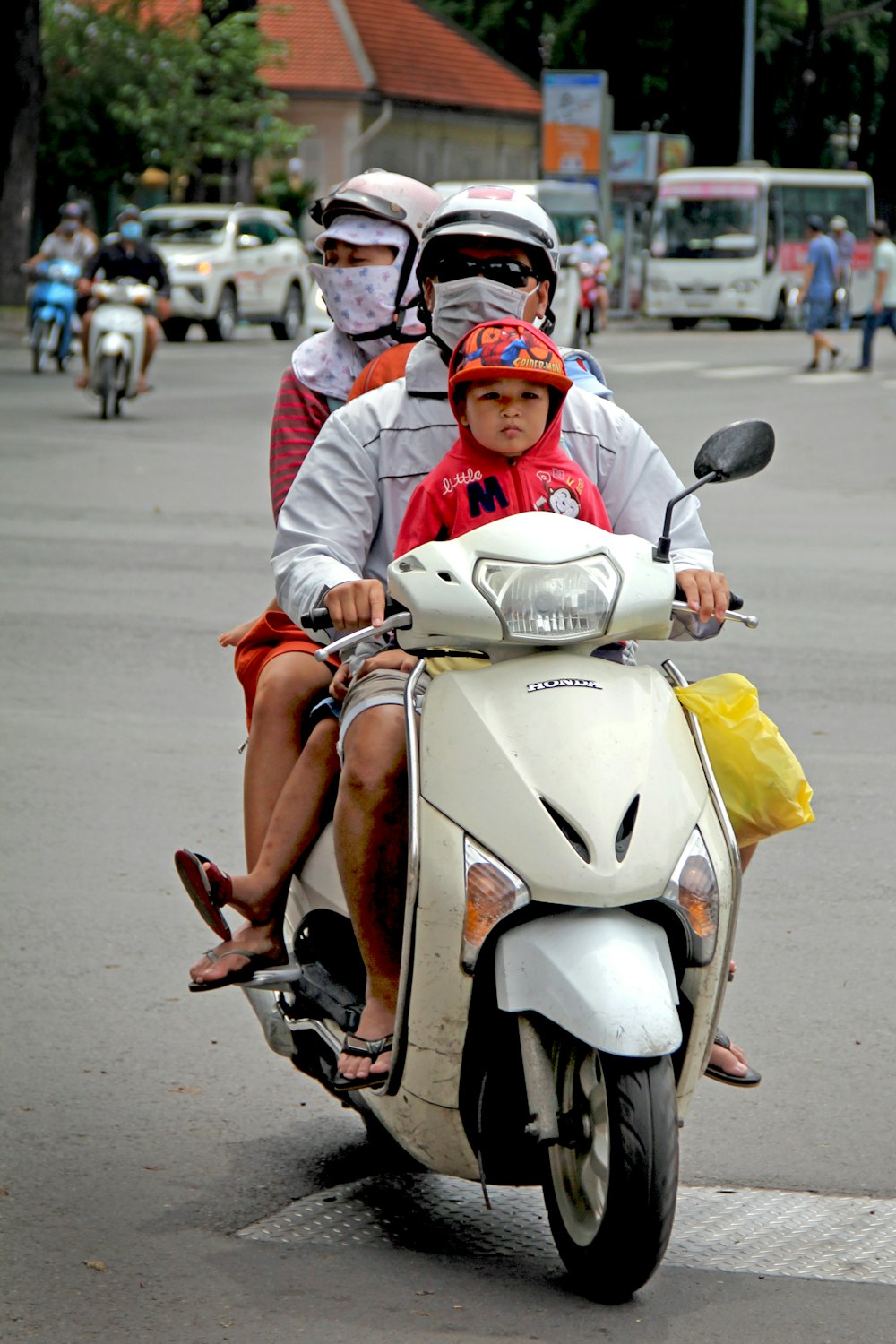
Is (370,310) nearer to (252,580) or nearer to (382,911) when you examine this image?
(382,911)

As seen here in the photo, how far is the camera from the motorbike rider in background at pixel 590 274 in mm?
36125

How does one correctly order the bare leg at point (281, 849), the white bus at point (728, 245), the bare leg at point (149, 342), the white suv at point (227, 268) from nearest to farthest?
1. the bare leg at point (281, 849)
2. the bare leg at point (149, 342)
3. the white suv at point (227, 268)
4. the white bus at point (728, 245)

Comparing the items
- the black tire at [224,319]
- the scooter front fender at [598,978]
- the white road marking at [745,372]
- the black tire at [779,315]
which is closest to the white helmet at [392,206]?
the scooter front fender at [598,978]

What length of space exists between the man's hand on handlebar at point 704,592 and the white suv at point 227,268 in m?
28.7

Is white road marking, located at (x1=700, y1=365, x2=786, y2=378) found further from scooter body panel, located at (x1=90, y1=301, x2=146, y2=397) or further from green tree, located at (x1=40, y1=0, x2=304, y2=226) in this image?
green tree, located at (x1=40, y1=0, x2=304, y2=226)

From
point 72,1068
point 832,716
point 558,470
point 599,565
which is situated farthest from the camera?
point 832,716

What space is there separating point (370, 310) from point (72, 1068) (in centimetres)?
183

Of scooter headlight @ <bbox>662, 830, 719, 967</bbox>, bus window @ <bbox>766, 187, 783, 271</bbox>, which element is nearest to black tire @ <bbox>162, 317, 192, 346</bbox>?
bus window @ <bbox>766, 187, 783, 271</bbox>

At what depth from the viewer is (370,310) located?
4.90 m

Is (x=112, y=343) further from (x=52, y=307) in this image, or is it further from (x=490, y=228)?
(x=490, y=228)

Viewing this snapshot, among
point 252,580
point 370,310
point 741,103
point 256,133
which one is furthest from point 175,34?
point 370,310

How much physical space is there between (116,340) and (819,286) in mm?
13467

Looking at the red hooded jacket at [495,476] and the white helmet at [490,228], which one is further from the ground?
the white helmet at [490,228]

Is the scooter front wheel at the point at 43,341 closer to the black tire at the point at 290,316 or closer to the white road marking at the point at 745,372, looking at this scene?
the white road marking at the point at 745,372
